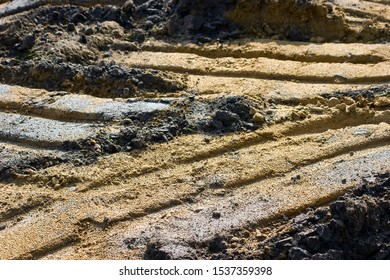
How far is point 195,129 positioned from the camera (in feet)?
17.9

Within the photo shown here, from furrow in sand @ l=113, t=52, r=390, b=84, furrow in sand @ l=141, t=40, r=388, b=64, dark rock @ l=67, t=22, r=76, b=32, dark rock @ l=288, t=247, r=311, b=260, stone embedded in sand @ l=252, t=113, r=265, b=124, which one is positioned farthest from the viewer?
dark rock @ l=67, t=22, r=76, b=32

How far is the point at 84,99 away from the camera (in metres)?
6.02

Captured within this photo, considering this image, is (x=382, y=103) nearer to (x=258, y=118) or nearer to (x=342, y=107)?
(x=342, y=107)

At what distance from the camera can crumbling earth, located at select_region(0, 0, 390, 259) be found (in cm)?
450

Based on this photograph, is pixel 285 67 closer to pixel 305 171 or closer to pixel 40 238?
pixel 305 171

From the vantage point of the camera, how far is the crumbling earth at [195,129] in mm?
4504

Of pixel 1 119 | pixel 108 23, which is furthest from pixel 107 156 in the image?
pixel 108 23

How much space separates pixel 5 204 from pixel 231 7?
3134 mm

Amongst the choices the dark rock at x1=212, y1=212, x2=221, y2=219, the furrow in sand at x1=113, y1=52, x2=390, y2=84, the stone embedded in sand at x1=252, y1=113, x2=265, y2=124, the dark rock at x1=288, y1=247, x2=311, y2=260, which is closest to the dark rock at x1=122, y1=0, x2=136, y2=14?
the furrow in sand at x1=113, y1=52, x2=390, y2=84

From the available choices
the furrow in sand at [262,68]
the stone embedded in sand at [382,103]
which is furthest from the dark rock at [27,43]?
the stone embedded in sand at [382,103]

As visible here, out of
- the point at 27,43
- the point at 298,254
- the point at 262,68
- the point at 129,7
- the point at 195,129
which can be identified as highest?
the point at 129,7

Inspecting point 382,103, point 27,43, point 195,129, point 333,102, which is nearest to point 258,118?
point 195,129

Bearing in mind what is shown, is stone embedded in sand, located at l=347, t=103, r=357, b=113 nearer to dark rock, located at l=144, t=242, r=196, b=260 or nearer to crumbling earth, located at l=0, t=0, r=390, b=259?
crumbling earth, located at l=0, t=0, r=390, b=259

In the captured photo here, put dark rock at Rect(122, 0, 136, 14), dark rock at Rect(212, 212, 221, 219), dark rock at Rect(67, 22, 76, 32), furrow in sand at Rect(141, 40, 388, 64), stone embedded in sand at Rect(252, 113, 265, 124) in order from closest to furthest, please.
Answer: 1. dark rock at Rect(212, 212, 221, 219)
2. stone embedded in sand at Rect(252, 113, 265, 124)
3. furrow in sand at Rect(141, 40, 388, 64)
4. dark rock at Rect(67, 22, 76, 32)
5. dark rock at Rect(122, 0, 136, 14)
